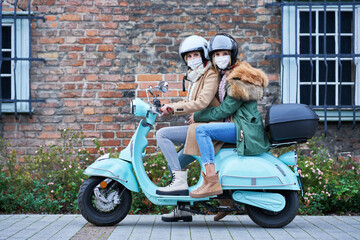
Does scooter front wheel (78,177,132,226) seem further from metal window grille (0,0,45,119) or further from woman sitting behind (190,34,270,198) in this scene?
metal window grille (0,0,45,119)

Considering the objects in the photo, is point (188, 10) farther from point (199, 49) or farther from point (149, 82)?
point (199, 49)

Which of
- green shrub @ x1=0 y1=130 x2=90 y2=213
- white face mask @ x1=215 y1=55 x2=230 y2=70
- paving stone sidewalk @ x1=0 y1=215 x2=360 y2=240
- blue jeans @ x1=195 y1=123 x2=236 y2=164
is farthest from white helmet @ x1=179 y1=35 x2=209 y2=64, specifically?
green shrub @ x1=0 y1=130 x2=90 y2=213

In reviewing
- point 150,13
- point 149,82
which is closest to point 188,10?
point 150,13

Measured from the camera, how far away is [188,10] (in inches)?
299

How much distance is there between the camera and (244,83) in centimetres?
529

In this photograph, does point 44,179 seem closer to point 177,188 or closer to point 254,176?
point 177,188

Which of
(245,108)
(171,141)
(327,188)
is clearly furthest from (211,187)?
(327,188)

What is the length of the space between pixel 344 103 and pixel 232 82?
294 centimetres

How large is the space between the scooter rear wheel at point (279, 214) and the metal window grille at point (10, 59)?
11.3 feet

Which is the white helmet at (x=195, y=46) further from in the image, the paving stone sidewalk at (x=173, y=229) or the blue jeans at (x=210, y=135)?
the paving stone sidewalk at (x=173, y=229)

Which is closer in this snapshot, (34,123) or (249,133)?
(249,133)

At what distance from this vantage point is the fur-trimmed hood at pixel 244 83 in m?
5.26

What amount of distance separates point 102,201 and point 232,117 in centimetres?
142

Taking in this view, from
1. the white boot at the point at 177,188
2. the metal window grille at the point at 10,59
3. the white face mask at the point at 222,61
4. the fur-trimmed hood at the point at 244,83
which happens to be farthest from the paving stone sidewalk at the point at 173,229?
the metal window grille at the point at 10,59
